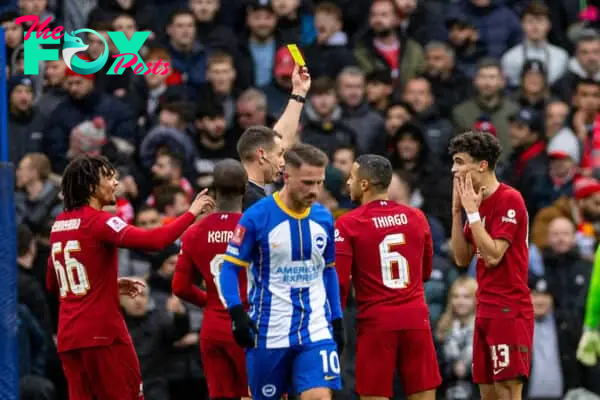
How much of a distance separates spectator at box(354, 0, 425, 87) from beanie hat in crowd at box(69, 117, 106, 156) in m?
3.93

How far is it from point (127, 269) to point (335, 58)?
471cm

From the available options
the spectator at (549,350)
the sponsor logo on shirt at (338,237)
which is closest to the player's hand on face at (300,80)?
the sponsor logo on shirt at (338,237)

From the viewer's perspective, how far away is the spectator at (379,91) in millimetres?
19984

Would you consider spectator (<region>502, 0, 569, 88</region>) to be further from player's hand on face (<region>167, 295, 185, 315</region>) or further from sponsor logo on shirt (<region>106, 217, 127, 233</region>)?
sponsor logo on shirt (<region>106, 217, 127, 233</region>)

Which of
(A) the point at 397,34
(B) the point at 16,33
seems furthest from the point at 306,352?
(A) the point at 397,34

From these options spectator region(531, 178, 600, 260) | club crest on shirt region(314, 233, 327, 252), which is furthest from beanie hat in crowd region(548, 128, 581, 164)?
club crest on shirt region(314, 233, 327, 252)

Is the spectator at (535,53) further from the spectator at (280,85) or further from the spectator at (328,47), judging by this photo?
the spectator at (280,85)

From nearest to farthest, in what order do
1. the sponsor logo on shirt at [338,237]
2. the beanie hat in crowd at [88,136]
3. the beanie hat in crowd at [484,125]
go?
1. the sponsor logo on shirt at [338,237]
2. the beanie hat in crowd at [88,136]
3. the beanie hat in crowd at [484,125]

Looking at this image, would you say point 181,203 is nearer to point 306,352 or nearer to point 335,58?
point 335,58

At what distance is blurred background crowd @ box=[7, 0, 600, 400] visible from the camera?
1672 cm

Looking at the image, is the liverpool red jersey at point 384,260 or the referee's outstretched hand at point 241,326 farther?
the liverpool red jersey at point 384,260

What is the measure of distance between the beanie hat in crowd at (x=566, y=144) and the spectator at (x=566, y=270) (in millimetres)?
2171

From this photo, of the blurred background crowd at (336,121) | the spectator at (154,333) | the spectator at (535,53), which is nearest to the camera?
the spectator at (154,333)

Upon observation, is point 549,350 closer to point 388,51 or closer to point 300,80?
point 300,80
